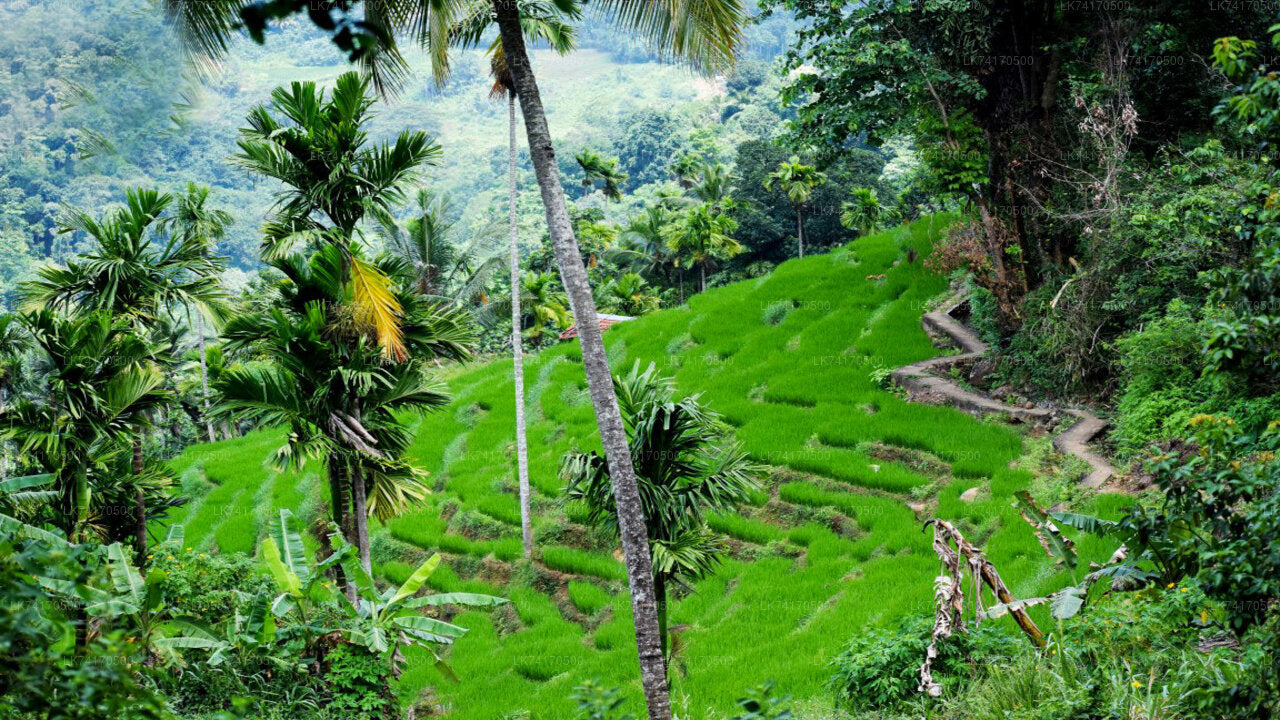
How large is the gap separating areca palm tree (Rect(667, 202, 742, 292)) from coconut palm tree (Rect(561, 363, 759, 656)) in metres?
28.4

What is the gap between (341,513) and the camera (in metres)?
11.2

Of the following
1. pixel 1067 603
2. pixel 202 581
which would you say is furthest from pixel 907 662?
pixel 202 581

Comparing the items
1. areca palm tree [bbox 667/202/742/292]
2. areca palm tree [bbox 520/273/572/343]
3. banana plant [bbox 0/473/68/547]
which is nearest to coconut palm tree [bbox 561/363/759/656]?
banana plant [bbox 0/473/68/547]

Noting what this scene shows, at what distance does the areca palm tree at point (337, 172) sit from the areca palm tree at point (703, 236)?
26856 millimetres

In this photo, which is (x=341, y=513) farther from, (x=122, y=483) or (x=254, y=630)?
(x=122, y=483)

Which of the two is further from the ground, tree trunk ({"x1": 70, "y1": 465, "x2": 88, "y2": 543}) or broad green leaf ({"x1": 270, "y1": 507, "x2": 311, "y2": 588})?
broad green leaf ({"x1": 270, "y1": 507, "x2": 311, "y2": 588})

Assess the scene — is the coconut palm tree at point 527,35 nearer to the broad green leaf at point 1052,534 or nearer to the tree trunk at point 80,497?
the tree trunk at point 80,497

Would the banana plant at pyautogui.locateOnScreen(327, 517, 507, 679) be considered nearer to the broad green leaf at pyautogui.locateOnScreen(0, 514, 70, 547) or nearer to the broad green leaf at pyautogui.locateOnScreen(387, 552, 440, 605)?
the broad green leaf at pyautogui.locateOnScreen(387, 552, 440, 605)

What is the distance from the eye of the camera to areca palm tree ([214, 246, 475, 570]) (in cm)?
1029

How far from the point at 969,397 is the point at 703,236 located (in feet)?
75.8

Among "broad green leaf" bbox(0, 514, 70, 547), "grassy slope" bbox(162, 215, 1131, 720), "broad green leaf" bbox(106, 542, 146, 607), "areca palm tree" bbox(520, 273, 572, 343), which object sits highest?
"broad green leaf" bbox(0, 514, 70, 547)

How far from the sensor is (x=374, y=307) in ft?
34.6

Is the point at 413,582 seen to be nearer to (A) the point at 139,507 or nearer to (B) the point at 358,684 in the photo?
(B) the point at 358,684

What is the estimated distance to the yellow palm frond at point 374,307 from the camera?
413 inches
